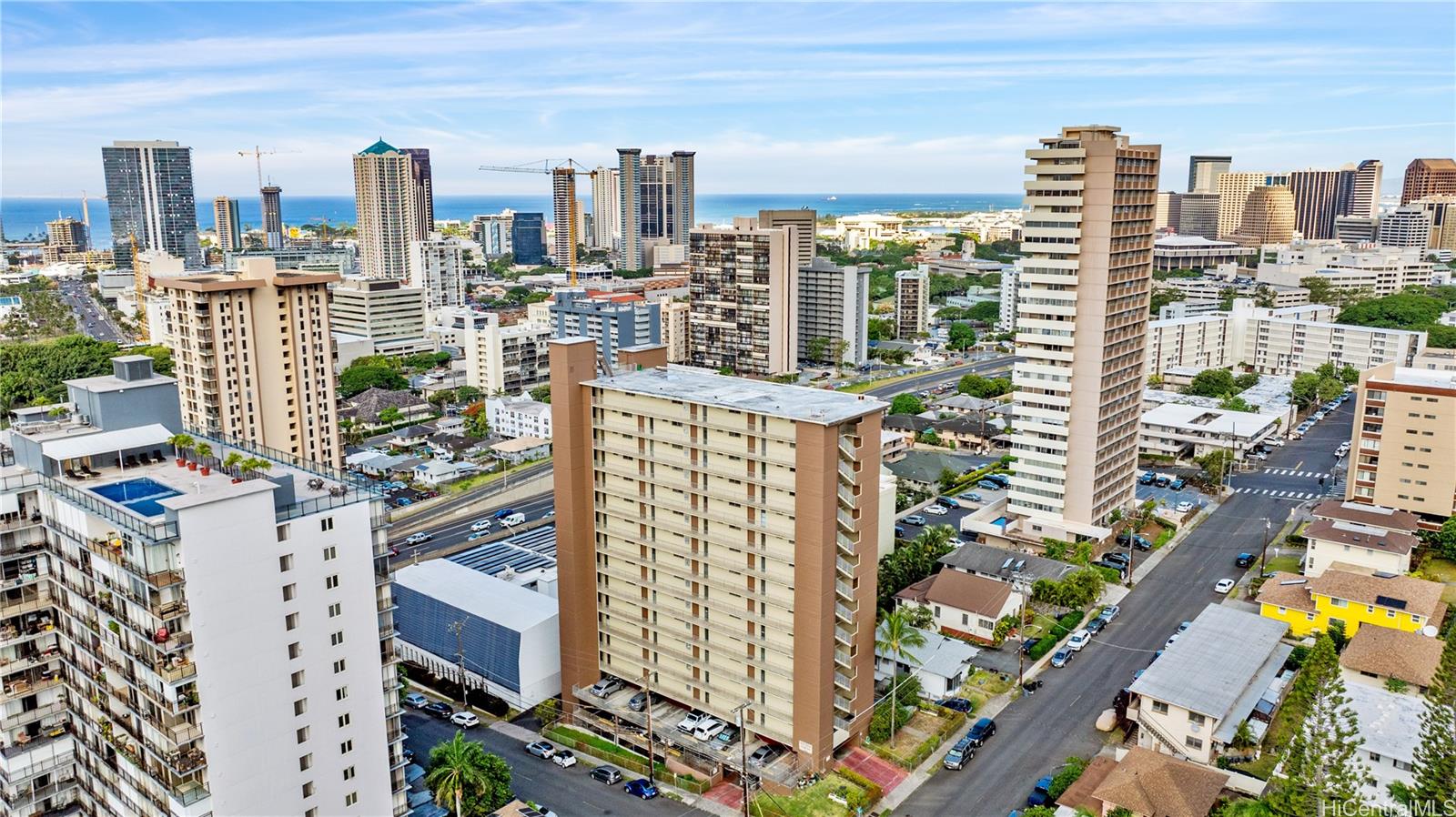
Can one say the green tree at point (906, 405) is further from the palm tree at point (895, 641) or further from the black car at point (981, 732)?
the black car at point (981, 732)

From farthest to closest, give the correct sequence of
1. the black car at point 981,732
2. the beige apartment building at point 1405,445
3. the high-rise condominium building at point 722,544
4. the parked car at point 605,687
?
1. the beige apartment building at point 1405,445
2. the parked car at point 605,687
3. the black car at point 981,732
4. the high-rise condominium building at point 722,544

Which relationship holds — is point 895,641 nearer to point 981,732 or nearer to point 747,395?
point 981,732

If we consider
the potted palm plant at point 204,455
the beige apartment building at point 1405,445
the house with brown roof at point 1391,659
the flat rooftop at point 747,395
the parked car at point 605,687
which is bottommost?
the parked car at point 605,687

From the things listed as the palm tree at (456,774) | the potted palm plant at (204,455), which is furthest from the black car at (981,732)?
the potted palm plant at (204,455)

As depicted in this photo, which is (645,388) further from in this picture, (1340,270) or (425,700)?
(1340,270)

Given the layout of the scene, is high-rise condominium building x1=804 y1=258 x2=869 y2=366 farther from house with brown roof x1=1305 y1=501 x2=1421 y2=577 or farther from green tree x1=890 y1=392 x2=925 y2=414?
house with brown roof x1=1305 y1=501 x2=1421 y2=577

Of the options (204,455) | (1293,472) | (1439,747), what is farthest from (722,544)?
(1293,472)

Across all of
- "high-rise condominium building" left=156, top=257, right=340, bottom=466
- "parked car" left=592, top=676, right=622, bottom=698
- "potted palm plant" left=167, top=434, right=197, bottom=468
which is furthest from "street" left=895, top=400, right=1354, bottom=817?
"high-rise condominium building" left=156, top=257, right=340, bottom=466
